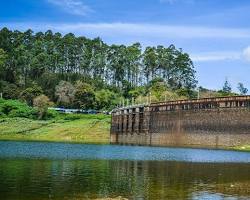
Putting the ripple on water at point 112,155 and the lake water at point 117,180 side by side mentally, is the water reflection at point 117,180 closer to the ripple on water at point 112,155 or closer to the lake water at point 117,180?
the lake water at point 117,180

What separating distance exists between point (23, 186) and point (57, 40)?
128047mm

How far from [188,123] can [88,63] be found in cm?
7103

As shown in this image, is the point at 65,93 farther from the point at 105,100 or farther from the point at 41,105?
the point at 41,105

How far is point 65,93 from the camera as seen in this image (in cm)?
13062

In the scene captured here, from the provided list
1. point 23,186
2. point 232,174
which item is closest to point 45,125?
point 232,174

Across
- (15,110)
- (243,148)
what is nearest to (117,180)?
(243,148)

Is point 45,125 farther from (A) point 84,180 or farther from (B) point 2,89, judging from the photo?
(A) point 84,180

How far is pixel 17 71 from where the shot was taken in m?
150

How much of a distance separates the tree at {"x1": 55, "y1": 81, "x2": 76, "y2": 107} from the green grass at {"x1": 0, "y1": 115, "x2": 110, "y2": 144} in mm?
17935

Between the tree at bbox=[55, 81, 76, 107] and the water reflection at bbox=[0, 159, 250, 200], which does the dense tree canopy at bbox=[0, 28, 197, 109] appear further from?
the water reflection at bbox=[0, 159, 250, 200]

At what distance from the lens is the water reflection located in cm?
2672

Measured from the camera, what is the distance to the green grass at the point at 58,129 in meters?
102

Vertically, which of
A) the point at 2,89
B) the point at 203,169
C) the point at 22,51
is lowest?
the point at 203,169

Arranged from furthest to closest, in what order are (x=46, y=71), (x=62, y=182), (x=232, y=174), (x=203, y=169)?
(x=46, y=71)
(x=203, y=169)
(x=232, y=174)
(x=62, y=182)
